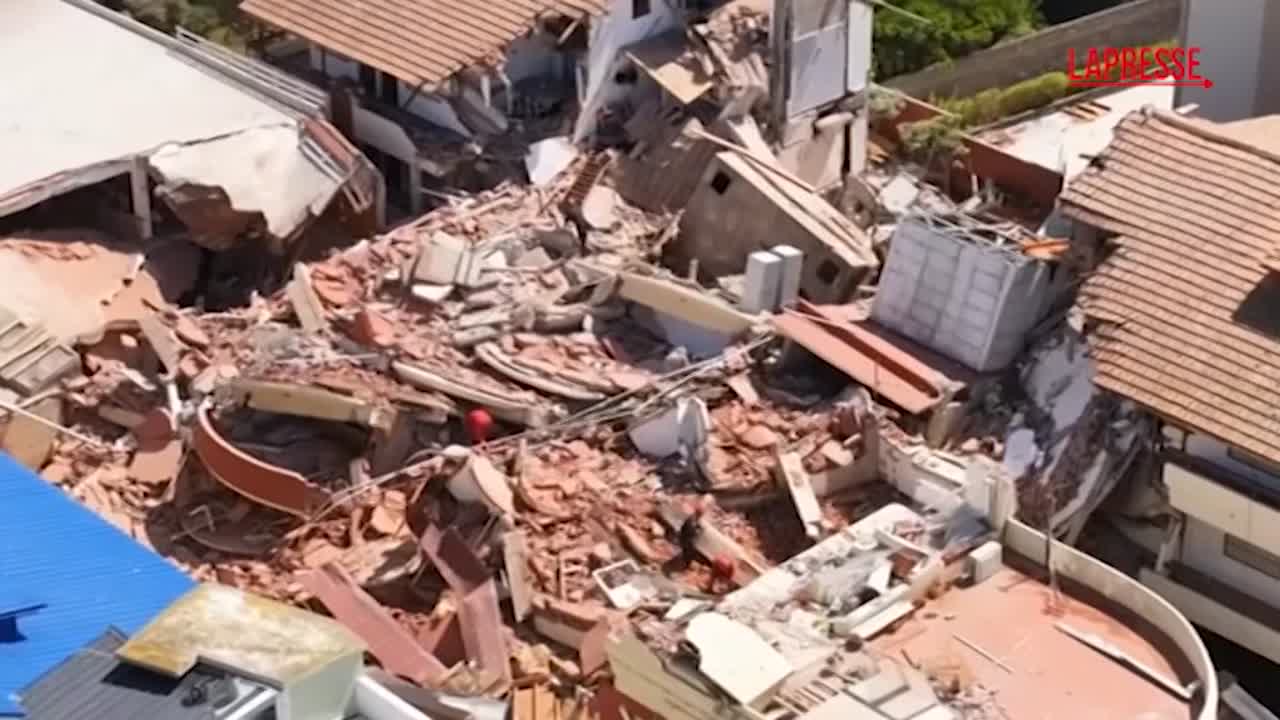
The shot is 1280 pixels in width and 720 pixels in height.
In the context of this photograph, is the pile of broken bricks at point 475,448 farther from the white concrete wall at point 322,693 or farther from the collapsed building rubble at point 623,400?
the white concrete wall at point 322,693

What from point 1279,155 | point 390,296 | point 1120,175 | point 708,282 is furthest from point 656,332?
point 1279,155

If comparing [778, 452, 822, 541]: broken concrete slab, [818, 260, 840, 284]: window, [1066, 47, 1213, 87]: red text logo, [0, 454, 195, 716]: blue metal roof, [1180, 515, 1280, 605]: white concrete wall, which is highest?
[0, 454, 195, 716]: blue metal roof

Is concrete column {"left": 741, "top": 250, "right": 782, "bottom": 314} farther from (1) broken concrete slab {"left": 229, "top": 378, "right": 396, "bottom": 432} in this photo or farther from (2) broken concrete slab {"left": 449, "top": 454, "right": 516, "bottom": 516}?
(1) broken concrete slab {"left": 229, "top": 378, "right": 396, "bottom": 432}

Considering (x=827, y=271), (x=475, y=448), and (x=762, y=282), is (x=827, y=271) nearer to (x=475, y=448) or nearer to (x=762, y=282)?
(x=762, y=282)

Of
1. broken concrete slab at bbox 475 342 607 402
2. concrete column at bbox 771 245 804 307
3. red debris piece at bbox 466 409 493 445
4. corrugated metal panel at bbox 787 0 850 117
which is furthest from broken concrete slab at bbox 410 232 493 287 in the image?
corrugated metal panel at bbox 787 0 850 117

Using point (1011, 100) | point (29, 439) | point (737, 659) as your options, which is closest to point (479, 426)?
point (29, 439)

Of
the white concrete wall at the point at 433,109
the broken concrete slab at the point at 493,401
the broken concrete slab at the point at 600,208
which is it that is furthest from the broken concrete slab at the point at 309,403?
the white concrete wall at the point at 433,109

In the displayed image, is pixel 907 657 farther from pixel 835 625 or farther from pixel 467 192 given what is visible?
pixel 467 192
